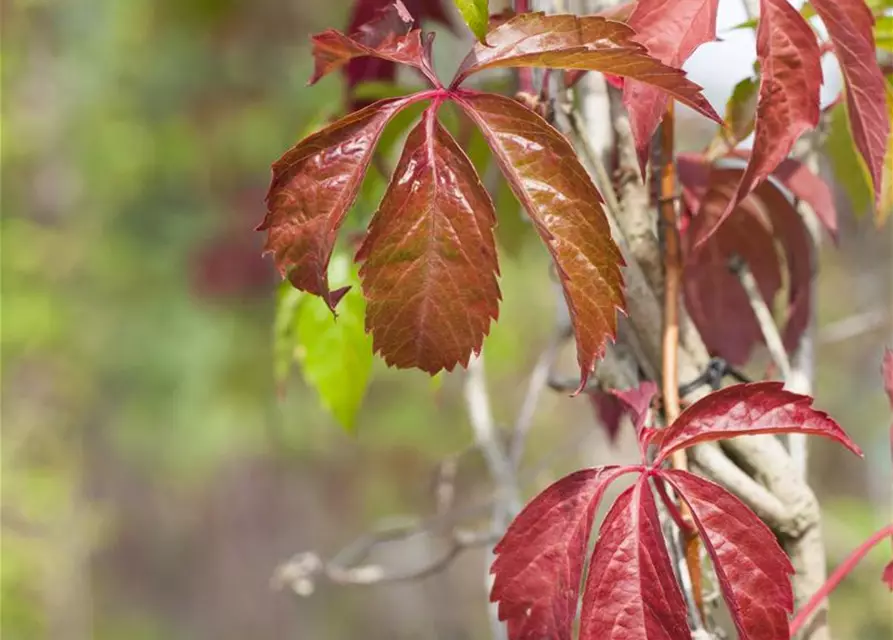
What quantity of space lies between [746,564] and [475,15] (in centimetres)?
26

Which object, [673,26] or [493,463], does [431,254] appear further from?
[493,463]

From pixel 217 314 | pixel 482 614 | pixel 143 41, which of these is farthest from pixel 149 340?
pixel 482 614

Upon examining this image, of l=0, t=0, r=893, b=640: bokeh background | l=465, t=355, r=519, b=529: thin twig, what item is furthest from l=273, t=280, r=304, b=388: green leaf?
l=0, t=0, r=893, b=640: bokeh background

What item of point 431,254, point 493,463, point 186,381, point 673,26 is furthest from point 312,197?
point 186,381

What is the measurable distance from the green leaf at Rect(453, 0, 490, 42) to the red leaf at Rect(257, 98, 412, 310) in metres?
0.06

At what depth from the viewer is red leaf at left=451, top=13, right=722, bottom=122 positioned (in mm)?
352

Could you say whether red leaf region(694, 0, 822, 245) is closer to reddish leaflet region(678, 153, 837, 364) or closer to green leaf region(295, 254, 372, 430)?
reddish leaflet region(678, 153, 837, 364)

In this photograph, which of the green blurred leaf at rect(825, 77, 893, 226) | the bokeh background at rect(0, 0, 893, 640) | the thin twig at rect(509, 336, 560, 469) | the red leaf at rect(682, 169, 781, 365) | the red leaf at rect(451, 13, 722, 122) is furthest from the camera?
the bokeh background at rect(0, 0, 893, 640)

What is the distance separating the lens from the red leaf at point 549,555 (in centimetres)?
40

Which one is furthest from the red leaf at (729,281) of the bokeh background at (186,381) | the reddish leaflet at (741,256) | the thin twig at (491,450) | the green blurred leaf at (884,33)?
the bokeh background at (186,381)

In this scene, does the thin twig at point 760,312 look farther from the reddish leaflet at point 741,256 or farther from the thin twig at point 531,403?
the thin twig at point 531,403

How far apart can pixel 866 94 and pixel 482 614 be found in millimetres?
6075

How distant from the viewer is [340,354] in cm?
69

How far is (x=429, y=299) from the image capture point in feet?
1.27
